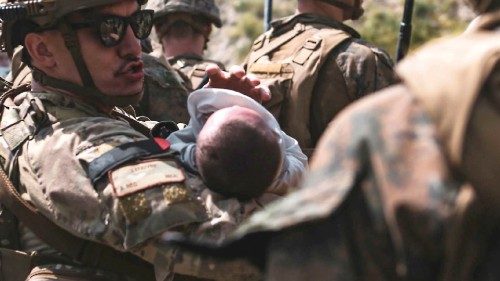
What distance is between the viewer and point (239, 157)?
8.91 ft

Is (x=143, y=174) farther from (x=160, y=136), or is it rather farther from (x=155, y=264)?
(x=160, y=136)

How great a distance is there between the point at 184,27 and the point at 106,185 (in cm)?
348

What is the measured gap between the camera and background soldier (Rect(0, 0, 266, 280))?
2.75m

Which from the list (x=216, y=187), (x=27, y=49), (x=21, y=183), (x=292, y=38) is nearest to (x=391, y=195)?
(x=216, y=187)

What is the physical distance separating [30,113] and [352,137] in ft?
5.62

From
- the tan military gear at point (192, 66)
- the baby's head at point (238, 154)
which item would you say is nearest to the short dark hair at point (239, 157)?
the baby's head at point (238, 154)

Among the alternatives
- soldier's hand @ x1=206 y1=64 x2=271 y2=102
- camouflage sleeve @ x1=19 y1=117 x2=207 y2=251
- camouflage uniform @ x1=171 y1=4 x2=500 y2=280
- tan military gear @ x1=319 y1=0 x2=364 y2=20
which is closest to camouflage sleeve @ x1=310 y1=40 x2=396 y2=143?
tan military gear @ x1=319 y1=0 x2=364 y2=20

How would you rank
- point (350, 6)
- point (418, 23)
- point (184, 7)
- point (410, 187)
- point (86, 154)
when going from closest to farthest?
point (410, 187), point (86, 154), point (350, 6), point (184, 7), point (418, 23)

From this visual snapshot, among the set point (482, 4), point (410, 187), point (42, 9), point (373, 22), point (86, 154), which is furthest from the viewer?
point (373, 22)

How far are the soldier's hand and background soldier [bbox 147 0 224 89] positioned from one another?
2.73 metres

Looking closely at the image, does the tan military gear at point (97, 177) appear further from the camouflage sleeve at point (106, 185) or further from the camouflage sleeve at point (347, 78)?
the camouflage sleeve at point (347, 78)

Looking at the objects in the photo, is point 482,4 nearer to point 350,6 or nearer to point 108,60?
point 108,60

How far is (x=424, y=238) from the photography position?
153cm

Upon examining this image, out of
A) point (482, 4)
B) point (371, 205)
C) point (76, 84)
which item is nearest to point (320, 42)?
point (76, 84)
